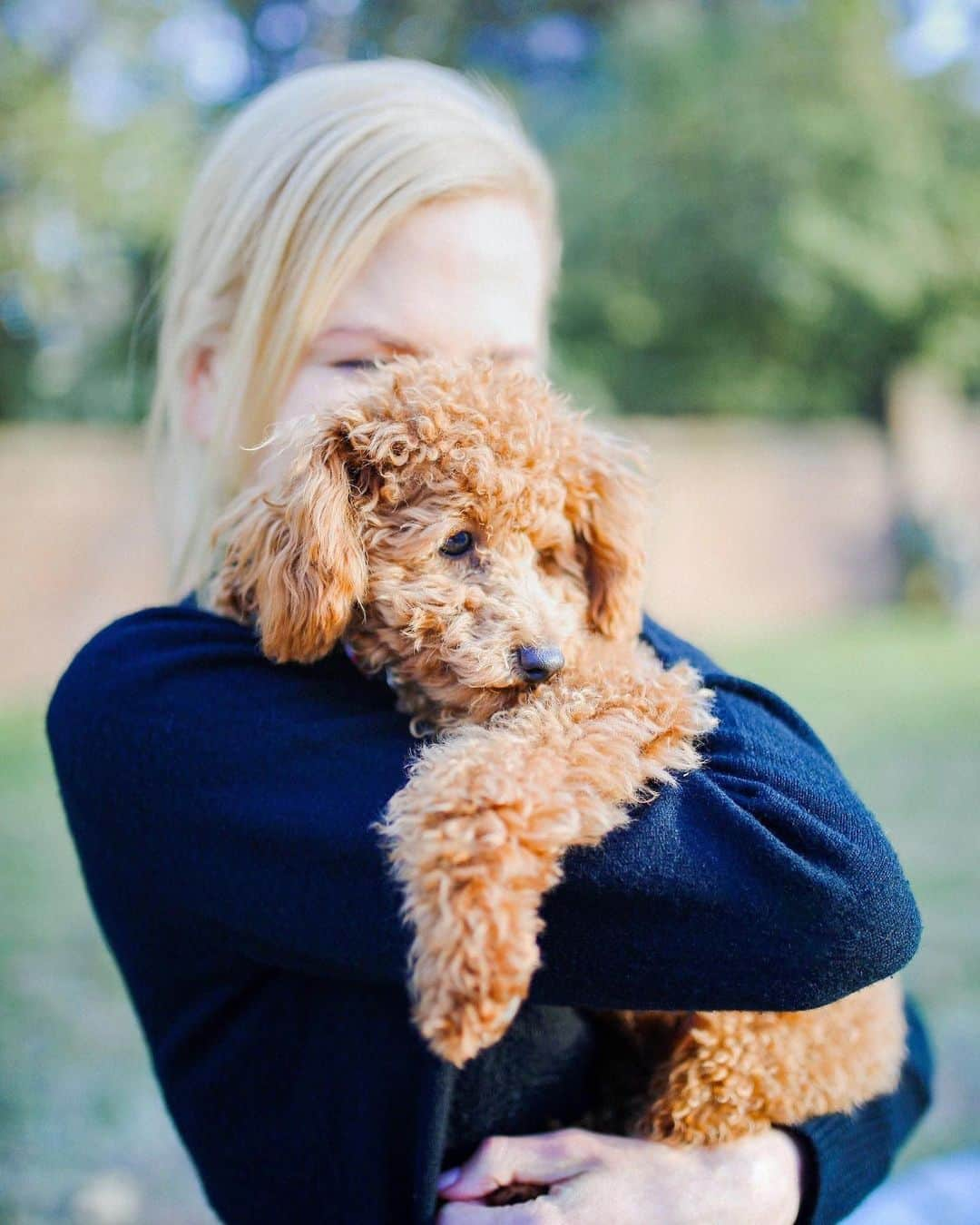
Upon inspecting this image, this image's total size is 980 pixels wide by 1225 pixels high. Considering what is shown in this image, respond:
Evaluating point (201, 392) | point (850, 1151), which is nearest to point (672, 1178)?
point (850, 1151)

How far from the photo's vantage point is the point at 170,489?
2832mm

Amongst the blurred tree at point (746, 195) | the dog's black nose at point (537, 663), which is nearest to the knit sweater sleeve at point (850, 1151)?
the dog's black nose at point (537, 663)

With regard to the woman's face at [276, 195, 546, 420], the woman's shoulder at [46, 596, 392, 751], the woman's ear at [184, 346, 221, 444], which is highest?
the woman's face at [276, 195, 546, 420]

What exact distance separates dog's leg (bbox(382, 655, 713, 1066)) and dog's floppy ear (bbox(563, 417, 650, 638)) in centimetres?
42

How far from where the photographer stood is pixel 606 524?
228cm

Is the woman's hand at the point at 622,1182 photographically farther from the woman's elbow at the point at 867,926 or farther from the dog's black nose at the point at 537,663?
the dog's black nose at the point at 537,663

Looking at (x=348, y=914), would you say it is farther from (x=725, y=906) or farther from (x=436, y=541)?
(x=436, y=541)

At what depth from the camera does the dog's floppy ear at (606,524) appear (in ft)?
7.29

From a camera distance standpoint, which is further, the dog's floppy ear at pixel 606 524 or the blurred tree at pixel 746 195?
the blurred tree at pixel 746 195

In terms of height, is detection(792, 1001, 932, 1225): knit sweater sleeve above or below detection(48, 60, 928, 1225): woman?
below

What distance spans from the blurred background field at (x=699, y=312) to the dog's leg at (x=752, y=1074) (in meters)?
5.25

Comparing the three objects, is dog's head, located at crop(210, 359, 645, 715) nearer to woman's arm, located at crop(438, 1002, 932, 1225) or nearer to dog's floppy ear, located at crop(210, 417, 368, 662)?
dog's floppy ear, located at crop(210, 417, 368, 662)

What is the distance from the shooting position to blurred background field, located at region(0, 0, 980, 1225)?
504 inches

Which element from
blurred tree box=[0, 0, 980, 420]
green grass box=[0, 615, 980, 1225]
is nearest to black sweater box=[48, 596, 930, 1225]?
green grass box=[0, 615, 980, 1225]
